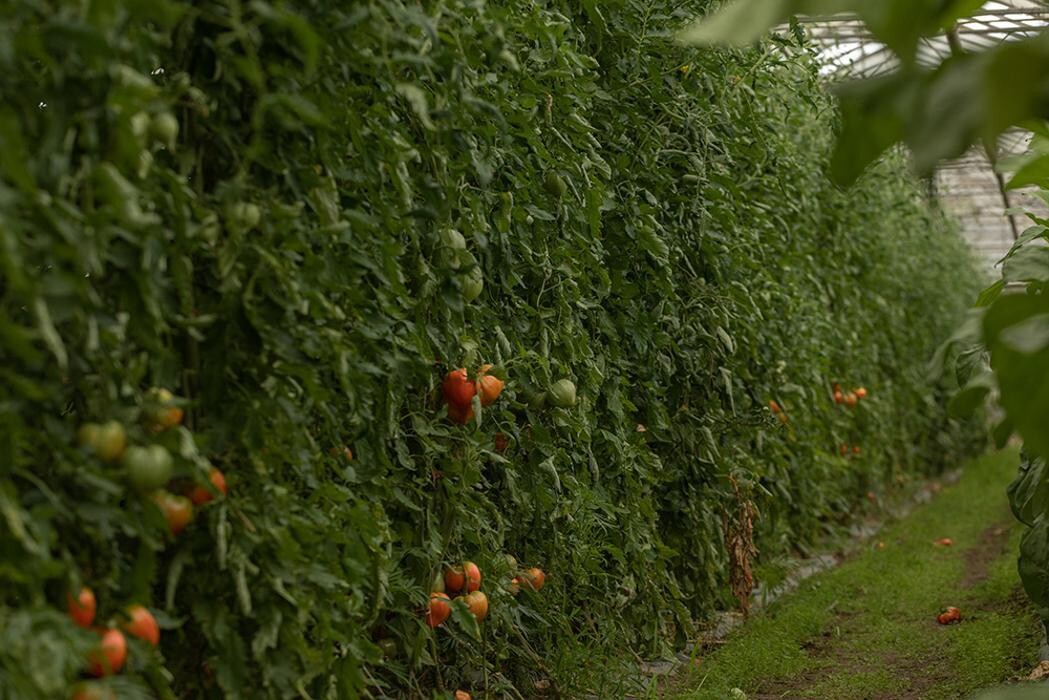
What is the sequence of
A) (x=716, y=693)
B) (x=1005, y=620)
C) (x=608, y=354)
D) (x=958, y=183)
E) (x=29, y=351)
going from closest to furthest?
(x=29, y=351) → (x=716, y=693) → (x=608, y=354) → (x=1005, y=620) → (x=958, y=183)

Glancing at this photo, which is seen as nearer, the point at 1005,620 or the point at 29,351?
the point at 29,351

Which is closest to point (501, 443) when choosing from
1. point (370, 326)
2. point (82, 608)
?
point (370, 326)

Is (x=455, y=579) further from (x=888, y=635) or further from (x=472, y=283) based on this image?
(x=888, y=635)

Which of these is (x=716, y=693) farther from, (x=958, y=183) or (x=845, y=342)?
(x=958, y=183)

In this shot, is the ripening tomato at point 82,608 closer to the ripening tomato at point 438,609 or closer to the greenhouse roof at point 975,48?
the ripening tomato at point 438,609

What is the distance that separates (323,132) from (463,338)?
68 centimetres

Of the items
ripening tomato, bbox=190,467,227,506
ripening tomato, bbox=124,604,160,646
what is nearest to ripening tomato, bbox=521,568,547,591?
ripening tomato, bbox=190,467,227,506

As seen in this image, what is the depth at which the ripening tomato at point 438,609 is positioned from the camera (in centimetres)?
239

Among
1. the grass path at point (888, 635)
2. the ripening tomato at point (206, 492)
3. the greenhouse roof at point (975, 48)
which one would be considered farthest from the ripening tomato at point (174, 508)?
the greenhouse roof at point (975, 48)

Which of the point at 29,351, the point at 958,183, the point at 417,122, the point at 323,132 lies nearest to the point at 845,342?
the point at 417,122

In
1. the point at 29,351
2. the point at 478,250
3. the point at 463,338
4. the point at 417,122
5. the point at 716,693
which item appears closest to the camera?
the point at 29,351

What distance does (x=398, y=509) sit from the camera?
8.13 ft

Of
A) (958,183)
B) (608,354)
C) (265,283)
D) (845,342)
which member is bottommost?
(958,183)

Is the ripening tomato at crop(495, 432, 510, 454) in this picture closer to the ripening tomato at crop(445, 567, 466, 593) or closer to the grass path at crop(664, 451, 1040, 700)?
the ripening tomato at crop(445, 567, 466, 593)
